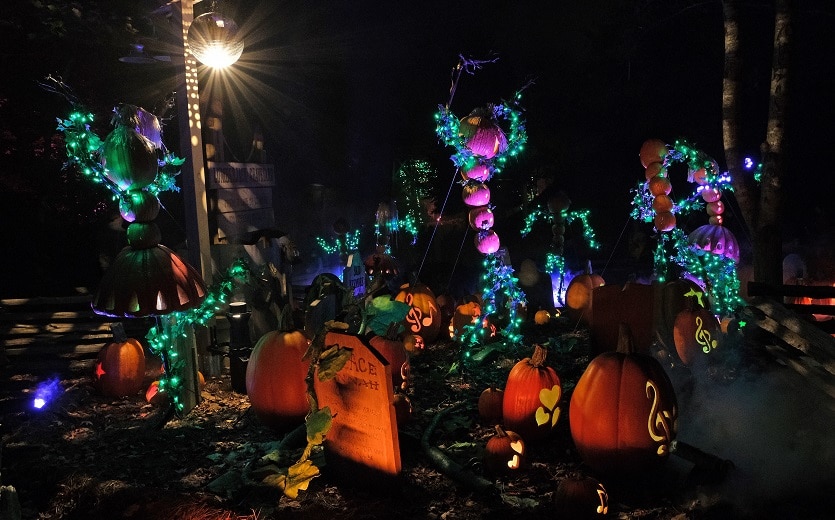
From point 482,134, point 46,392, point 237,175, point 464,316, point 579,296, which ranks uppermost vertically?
point 482,134

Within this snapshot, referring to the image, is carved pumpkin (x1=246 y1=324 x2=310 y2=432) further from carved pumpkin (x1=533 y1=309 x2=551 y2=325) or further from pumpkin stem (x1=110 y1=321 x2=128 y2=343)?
carved pumpkin (x1=533 y1=309 x2=551 y2=325)

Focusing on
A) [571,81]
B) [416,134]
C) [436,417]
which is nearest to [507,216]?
[416,134]

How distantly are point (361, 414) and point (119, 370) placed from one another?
3933 mm

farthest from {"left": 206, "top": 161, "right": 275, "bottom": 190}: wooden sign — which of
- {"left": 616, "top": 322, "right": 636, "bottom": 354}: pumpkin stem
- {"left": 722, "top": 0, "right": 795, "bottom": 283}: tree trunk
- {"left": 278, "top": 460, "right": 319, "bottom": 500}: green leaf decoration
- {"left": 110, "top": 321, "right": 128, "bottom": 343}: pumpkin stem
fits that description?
{"left": 722, "top": 0, "right": 795, "bottom": 283}: tree trunk

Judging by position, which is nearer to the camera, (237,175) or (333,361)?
(333,361)

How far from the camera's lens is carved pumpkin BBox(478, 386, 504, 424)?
5270 millimetres

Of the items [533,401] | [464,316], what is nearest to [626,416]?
[533,401]

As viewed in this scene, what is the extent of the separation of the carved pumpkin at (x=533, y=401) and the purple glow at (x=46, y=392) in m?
5.11

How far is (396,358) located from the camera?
5961 mm

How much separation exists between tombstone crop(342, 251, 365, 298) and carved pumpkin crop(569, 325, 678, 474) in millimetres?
6219

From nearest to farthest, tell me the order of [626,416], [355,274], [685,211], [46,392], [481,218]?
1. [626,416]
2. [46,392]
3. [481,218]
4. [685,211]
5. [355,274]

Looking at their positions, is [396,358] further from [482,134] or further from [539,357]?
[482,134]

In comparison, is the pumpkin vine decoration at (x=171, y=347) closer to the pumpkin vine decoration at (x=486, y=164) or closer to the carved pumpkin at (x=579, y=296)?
the pumpkin vine decoration at (x=486, y=164)

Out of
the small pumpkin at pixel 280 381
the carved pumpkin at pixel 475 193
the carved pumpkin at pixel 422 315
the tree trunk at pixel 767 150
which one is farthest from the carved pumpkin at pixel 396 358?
the tree trunk at pixel 767 150
